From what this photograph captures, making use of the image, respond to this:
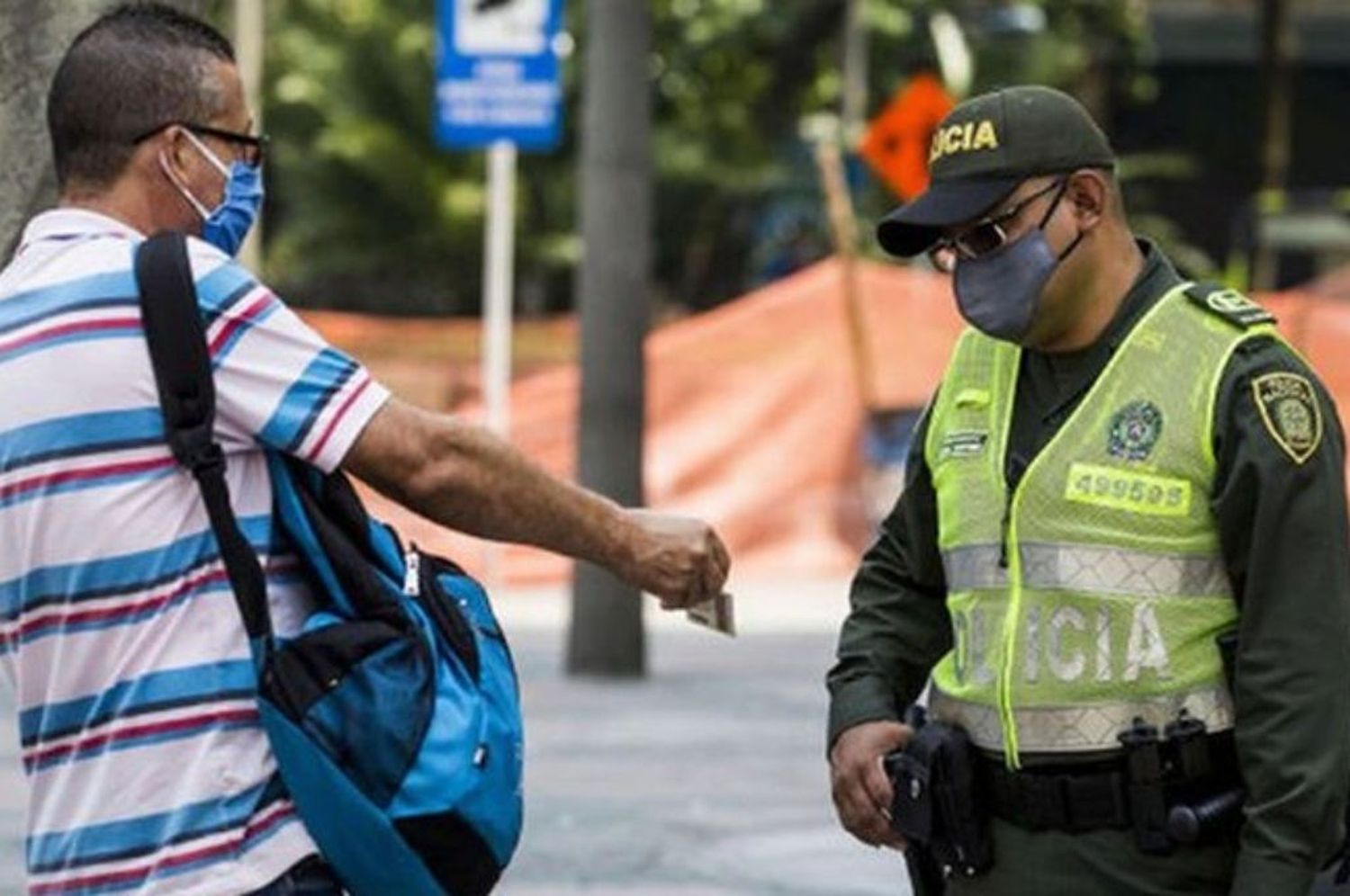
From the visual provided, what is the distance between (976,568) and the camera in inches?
197

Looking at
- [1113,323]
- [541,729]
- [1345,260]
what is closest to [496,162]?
[541,729]

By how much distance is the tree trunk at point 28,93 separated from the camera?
19.9ft

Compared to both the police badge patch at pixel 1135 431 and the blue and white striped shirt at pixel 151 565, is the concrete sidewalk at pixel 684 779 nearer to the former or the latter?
the police badge patch at pixel 1135 431

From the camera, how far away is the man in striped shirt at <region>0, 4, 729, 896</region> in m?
4.38

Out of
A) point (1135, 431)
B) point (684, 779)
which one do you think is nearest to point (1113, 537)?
point (1135, 431)

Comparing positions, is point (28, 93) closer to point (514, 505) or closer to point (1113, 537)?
point (514, 505)

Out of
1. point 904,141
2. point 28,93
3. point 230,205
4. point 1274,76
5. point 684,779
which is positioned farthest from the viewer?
point 1274,76

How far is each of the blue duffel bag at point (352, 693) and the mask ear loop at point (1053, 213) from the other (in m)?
1.00

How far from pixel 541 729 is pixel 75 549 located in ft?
33.7

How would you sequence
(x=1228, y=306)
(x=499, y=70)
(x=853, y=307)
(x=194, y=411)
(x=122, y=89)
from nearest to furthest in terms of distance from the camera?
(x=194, y=411) < (x=122, y=89) < (x=1228, y=306) < (x=499, y=70) < (x=853, y=307)

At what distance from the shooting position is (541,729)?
14.6 m

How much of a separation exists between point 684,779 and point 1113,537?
8465 mm

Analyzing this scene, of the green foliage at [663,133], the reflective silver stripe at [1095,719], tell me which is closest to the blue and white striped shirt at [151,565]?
the reflective silver stripe at [1095,719]

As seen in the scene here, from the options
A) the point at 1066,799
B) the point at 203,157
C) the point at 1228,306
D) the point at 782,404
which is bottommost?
the point at 782,404
